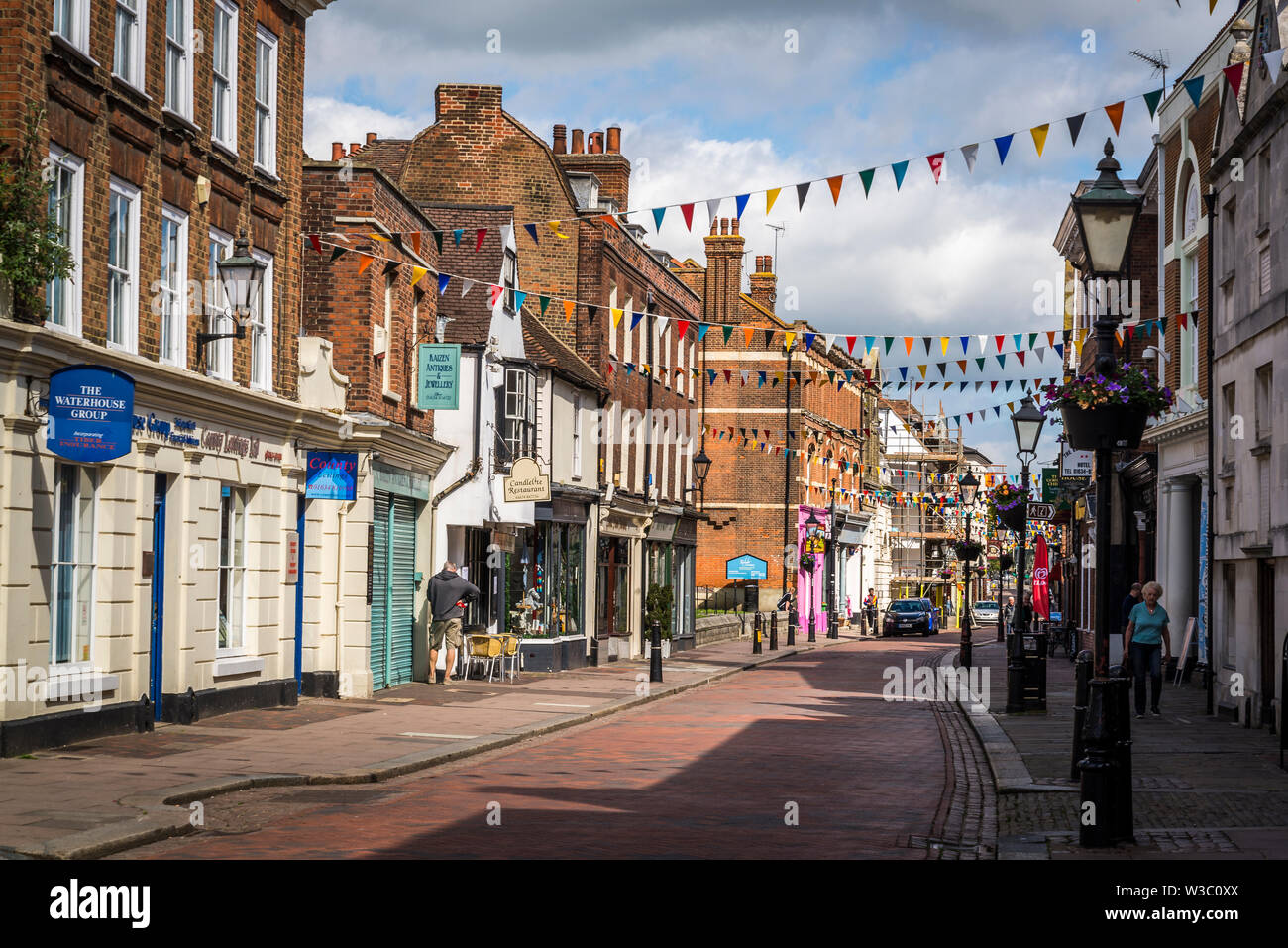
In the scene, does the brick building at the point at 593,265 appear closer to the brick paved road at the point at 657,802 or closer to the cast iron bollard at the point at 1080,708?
the brick paved road at the point at 657,802

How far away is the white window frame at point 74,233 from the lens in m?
16.0

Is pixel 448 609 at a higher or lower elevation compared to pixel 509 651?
higher

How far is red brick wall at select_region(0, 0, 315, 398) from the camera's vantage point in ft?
50.5

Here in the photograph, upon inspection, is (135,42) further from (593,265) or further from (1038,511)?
(1038,511)

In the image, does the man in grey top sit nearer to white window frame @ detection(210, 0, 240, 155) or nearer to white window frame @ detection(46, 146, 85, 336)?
white window frame @ detection(210, 0, 240, 155)

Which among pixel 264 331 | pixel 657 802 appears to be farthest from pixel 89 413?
pixel 657 802

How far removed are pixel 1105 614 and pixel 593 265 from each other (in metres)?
28.0

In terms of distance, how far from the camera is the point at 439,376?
26.2 m

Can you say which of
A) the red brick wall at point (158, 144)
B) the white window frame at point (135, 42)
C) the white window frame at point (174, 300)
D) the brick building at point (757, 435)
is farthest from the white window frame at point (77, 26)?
the brick building at point (757, 435)

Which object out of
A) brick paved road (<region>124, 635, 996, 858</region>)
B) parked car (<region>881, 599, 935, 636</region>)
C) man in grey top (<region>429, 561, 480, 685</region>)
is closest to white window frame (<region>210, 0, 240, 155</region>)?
brick paved road (<region>124, 635, 996, 858</region>)

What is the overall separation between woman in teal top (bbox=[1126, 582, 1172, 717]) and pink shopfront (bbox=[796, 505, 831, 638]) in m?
42.9

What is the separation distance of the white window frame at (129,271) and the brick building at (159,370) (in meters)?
0.03

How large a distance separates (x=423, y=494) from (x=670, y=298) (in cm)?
2139
